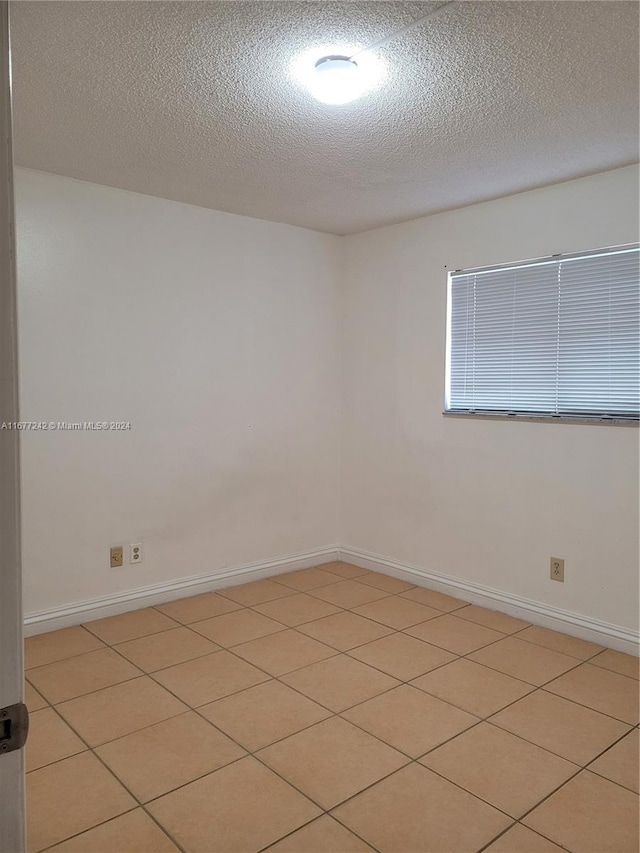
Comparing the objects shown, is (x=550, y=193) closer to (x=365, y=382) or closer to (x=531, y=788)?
(x=365, y=382)

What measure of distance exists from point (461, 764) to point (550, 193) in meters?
2.66

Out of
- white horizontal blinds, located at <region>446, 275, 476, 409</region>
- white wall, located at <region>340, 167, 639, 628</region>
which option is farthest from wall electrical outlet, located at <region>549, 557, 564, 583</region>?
white horizontal blinds, located at <region>446, 275, 476, 409</region>

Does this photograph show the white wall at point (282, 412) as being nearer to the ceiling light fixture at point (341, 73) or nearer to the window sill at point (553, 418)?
the window sill at point (553, 418)

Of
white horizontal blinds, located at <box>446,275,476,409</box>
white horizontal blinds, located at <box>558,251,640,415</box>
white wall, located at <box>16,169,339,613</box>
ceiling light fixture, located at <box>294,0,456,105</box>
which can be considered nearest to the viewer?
ceiling light fixture, located at <box>294,0,456,105</box>

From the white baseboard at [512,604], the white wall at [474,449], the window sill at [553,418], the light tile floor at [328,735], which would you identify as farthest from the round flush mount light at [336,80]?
the white baseboard at [512,604]

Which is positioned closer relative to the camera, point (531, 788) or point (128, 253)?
point (531, 788)

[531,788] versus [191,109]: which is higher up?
[191,109]

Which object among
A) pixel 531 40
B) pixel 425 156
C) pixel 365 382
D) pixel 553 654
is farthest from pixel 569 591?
pixel 531 40

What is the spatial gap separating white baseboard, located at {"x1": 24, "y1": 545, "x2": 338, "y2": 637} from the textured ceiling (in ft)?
7.13

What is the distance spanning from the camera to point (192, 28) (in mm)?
1837

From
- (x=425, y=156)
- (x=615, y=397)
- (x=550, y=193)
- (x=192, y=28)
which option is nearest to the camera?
(x=192, y=28)

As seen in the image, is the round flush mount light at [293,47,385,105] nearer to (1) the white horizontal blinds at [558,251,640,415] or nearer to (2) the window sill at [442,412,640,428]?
(1) the white horizontal blinds at [558,251,640,415]

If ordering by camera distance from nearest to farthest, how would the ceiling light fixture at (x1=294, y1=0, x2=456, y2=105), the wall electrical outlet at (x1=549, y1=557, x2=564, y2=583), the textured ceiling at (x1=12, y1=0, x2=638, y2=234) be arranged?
the textured ceiling at (x1=12, y1=0, x2=638, y2=234) < the ceiling light fixture at (x1=294, y1=0, x2=456, y2=105) < the wall electrical outlet at (x1=549, y1=557, x2=564, y2=583)

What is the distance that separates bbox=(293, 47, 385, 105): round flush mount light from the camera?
2.00 meters
